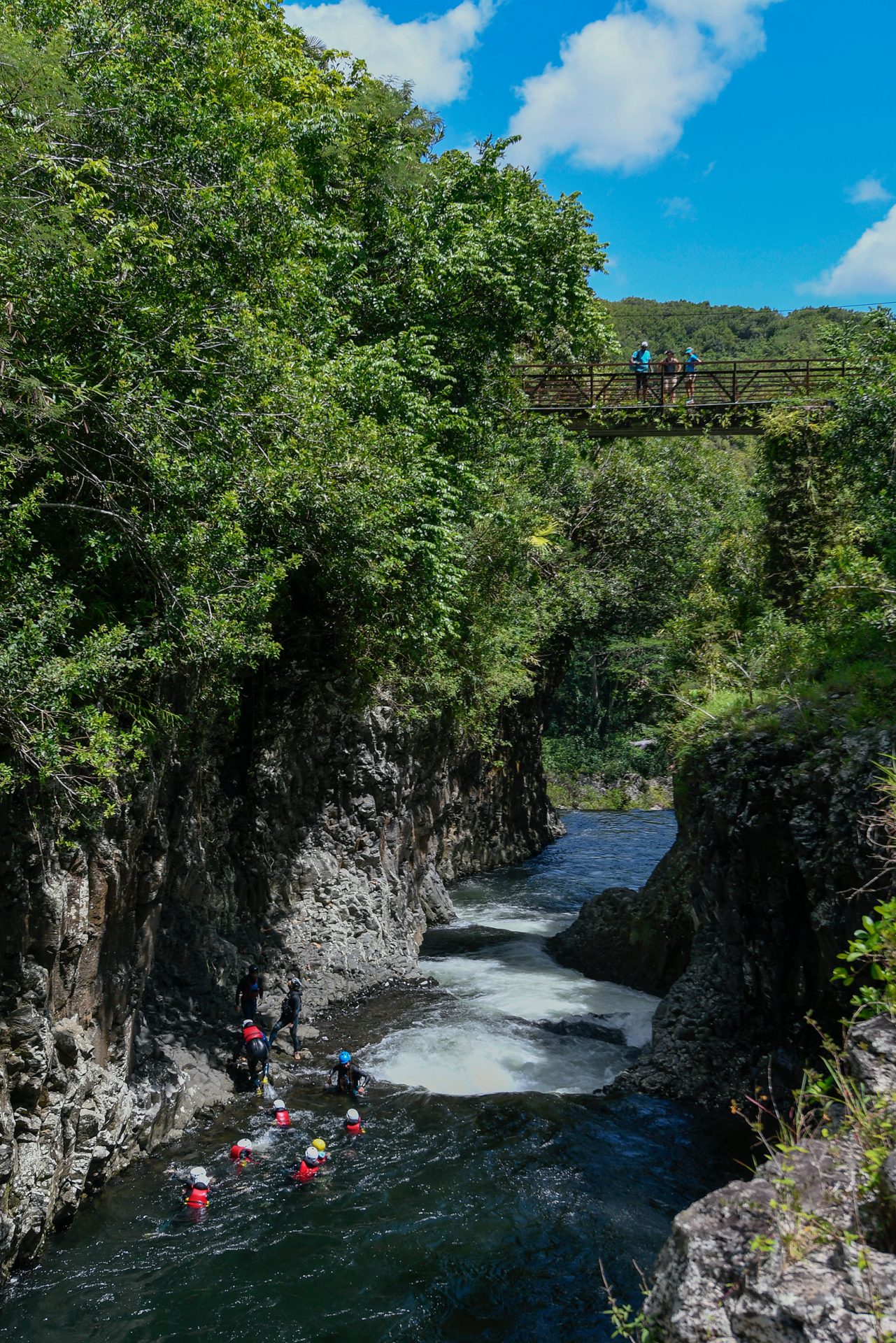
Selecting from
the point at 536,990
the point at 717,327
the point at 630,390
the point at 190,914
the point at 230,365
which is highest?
the point at 717,327

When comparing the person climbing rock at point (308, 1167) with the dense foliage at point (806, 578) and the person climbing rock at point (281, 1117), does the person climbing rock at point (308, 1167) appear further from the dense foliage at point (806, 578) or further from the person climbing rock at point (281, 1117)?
the dense foliage at point (806, 578)

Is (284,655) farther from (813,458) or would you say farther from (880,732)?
(813,458)

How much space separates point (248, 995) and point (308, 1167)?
3473 millimetres

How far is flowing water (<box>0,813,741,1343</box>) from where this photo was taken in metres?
8.58

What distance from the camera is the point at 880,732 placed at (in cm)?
998

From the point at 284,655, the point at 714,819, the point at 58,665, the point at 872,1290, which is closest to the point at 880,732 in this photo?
the point at 714,819

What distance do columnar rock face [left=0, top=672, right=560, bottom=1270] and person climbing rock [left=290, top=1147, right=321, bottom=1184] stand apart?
1.80 m

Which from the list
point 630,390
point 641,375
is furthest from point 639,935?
point 630,390

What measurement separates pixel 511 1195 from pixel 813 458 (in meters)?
14.5

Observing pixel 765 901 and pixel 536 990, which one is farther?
pixel 536 990

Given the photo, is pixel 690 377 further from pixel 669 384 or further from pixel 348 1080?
pixel 348 1080

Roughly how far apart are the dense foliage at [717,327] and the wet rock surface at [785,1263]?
85.9 meters

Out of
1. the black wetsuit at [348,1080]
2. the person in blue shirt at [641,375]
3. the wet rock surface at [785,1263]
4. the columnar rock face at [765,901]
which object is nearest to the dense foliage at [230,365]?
the black wetsuit at [348,1080]

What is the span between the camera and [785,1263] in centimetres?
415
